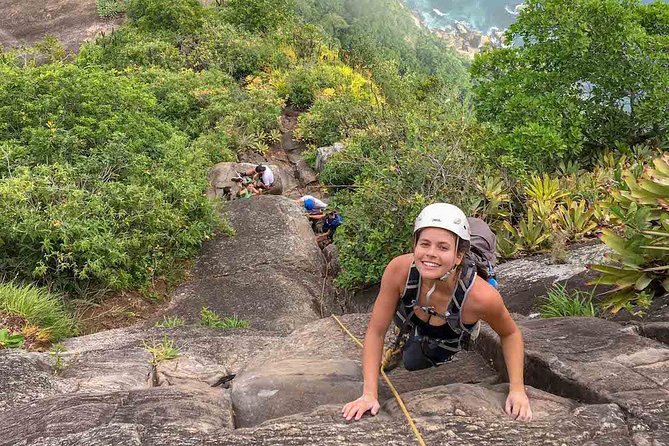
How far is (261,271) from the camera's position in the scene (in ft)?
33.3

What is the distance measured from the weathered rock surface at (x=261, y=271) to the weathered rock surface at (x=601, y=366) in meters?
3.84

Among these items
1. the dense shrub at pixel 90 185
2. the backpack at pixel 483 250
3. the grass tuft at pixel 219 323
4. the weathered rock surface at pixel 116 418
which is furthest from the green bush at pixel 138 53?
the weathered rock surface at pixel 116 418

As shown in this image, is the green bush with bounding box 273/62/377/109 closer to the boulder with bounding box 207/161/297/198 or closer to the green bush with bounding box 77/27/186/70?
the green bush with bounding box 77/27/186/70

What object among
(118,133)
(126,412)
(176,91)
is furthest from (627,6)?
(176,91)

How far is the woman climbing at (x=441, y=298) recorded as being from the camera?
298cm

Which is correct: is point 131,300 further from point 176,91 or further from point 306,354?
point 176,91

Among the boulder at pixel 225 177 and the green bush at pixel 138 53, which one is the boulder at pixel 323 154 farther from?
the green bush at pixel 138 53

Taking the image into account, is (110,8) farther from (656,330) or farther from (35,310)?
(656,330)

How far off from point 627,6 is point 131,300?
29.3 feet

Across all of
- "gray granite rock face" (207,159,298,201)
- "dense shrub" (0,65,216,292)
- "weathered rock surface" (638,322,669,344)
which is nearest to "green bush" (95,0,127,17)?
"gray granite rock face" (207,159,298,201)

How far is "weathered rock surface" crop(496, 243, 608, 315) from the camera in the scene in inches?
255

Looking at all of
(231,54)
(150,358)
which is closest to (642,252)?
(150,358)

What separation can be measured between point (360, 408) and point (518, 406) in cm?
83

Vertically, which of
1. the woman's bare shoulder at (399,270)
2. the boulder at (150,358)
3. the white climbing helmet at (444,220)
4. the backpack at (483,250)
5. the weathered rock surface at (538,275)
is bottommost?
the boulder at (150,358)
